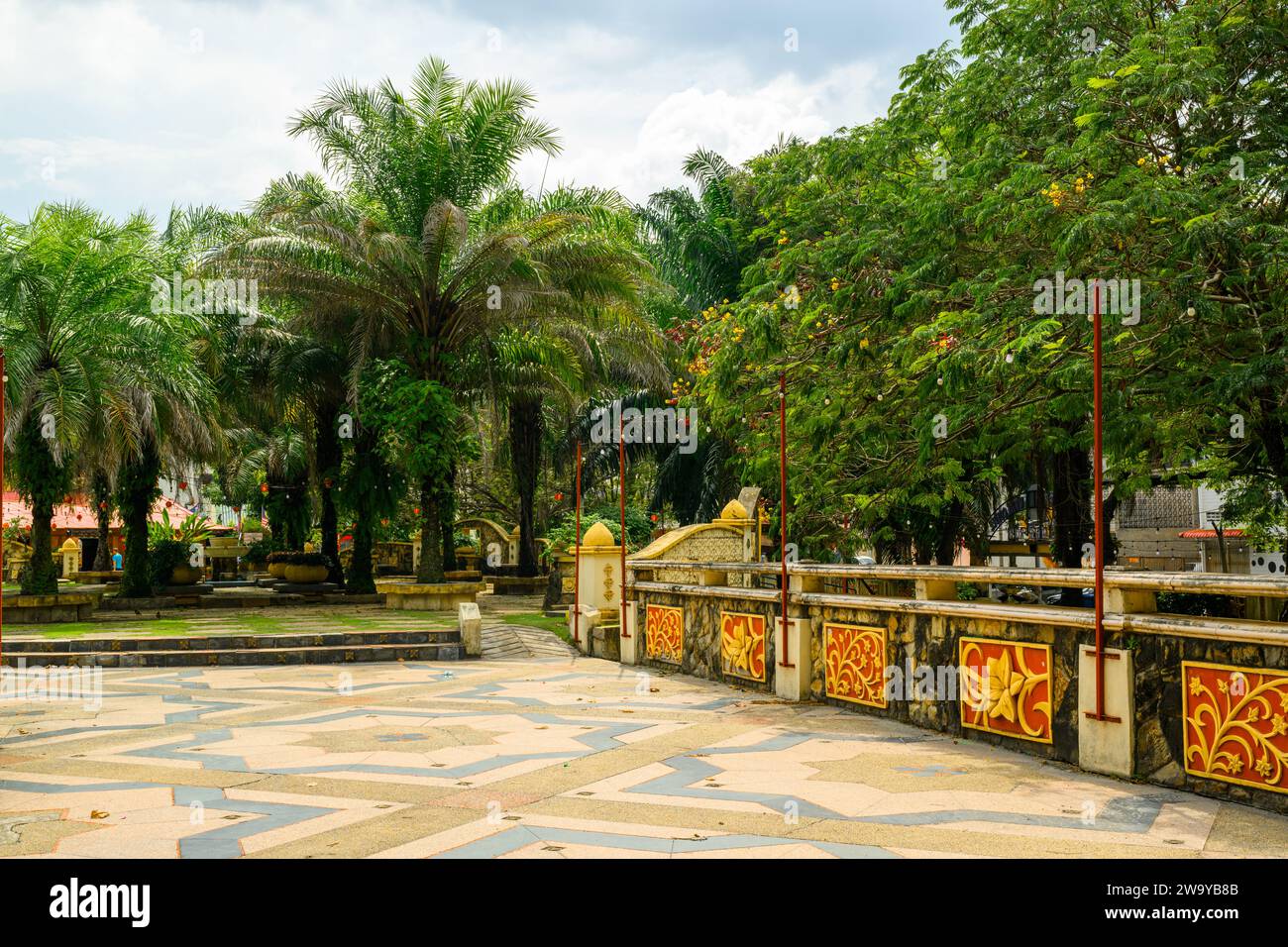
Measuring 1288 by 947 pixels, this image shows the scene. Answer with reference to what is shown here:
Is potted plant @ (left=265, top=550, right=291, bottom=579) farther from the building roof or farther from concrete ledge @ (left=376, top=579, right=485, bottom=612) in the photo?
the building roof

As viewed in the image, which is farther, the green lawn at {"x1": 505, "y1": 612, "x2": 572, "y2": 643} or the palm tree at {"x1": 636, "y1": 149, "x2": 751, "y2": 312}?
the palm tree at {"x1": 636, "y1": 149, "x2": 751, "y2": 312}

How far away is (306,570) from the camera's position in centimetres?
2606

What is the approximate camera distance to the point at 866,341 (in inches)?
519

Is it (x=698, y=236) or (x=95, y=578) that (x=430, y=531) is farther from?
(x=95, y=578)

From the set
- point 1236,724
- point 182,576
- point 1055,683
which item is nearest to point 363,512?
point 182,576

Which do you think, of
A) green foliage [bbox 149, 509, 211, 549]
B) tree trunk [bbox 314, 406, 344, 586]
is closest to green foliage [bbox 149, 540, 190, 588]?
green foliage [bbox 149, 509, 211, 549]

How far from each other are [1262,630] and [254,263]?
17243 mm

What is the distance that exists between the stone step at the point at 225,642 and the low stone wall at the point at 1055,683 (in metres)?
7.01

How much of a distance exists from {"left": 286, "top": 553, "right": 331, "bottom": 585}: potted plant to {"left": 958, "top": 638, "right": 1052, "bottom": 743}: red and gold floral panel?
2057 cm

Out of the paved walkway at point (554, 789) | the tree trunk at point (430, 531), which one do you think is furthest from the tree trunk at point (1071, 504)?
the tree trunk at point (430, 531)

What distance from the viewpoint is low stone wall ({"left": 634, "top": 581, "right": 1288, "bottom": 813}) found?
6.09m
